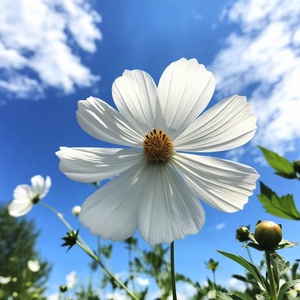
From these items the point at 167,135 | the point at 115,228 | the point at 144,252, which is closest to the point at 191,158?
the point at 167,135

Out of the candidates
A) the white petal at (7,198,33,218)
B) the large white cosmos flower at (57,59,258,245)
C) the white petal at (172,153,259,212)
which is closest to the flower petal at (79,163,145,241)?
the large white cosmos flower at (57,59,258,245)

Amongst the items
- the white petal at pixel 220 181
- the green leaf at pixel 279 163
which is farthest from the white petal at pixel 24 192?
the green leaf at pixel 279 163

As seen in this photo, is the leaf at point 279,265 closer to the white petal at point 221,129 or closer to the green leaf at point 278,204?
the green leaf at point 278,204

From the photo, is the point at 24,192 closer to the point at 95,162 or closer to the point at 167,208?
the point at 95,162

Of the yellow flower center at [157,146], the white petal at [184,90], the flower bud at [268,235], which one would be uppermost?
the white petal at [184,90]

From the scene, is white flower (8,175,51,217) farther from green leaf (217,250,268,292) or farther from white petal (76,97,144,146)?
green leaf (217,250,268,292)

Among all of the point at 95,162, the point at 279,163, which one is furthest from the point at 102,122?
the point at 279,163
